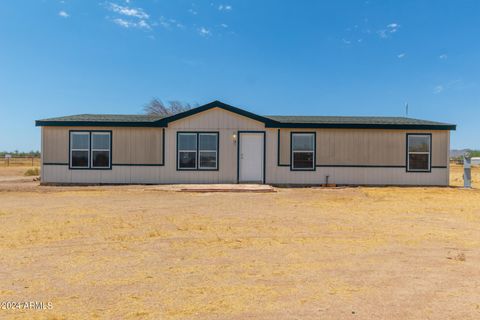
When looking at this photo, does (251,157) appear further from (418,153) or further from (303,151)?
(418,153)

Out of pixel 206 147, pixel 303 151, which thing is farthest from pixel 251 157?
pixel 303 151

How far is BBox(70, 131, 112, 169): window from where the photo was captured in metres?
15.6

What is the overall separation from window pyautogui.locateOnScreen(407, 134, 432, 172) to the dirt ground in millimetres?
6753

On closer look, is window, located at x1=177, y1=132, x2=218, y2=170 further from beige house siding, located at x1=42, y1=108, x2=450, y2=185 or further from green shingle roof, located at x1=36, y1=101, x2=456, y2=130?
green shingle roof, located at x1=36, y1=101, x2=456, y2=130

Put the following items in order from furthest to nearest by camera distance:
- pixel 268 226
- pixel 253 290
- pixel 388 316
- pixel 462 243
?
pixel 268 226, pixel 462 243, pixel 253 290, pixel 388 316

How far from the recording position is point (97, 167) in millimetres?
15633

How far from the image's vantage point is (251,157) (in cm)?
1565

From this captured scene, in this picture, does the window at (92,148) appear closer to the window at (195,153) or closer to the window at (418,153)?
the window at (195,153)

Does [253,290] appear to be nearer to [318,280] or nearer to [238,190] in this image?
[318,280]

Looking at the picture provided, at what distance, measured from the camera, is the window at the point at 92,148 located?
15.6 metres

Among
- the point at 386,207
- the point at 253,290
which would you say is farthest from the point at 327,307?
the point at 386,207

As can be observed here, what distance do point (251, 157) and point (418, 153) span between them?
25.0ft

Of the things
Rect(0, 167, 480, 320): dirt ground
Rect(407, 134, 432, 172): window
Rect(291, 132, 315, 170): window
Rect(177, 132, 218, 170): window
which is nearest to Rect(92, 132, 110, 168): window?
Rect(177, 132, 218, 170): window

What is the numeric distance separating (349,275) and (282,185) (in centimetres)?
1145
